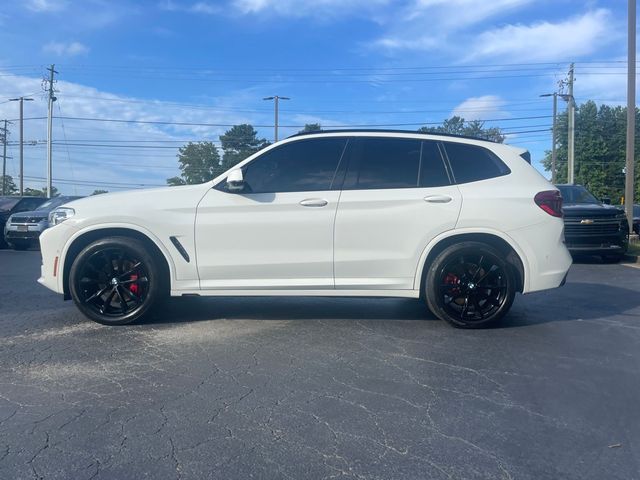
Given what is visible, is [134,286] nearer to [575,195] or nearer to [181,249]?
[181,249]

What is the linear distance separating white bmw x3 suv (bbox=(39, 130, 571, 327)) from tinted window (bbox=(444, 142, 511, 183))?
0.04m

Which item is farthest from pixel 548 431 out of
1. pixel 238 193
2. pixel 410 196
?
pixel 238 193

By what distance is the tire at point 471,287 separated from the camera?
211 inches

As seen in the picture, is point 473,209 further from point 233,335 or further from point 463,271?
point 233,335

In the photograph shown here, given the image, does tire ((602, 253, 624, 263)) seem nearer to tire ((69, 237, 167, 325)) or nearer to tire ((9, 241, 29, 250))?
tire ((69, 237, 167, 325))

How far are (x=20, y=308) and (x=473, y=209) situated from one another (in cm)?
526

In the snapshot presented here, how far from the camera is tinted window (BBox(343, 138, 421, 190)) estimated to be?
215 inches

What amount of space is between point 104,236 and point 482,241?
3.73m

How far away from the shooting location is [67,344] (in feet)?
16.0

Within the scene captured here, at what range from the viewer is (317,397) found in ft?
12.0

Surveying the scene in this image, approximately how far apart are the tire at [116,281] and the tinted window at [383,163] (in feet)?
6.92

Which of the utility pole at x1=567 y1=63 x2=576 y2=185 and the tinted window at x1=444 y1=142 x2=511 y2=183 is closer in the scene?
the tinted window at x1=444 y1=142 x2=511 y2=183

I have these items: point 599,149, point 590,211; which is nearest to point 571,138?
point 590,211

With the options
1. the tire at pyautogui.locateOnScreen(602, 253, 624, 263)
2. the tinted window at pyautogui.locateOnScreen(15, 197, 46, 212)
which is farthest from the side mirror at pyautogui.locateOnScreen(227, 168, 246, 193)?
the tinted window at pyautogui.locateOnScreen(15, 197, 46, 212)
